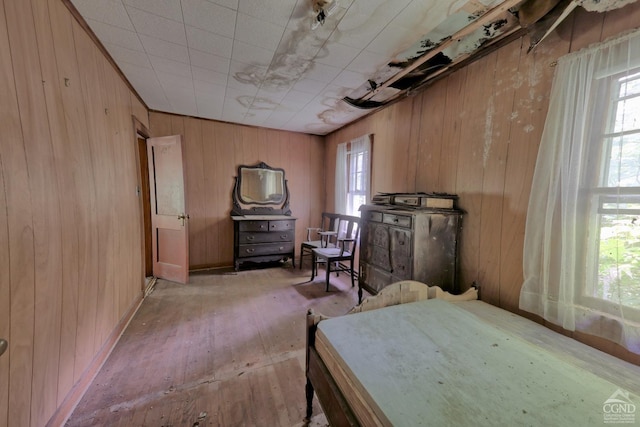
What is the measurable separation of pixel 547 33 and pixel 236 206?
3943 mm

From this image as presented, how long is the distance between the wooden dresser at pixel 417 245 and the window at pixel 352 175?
1.25 meters

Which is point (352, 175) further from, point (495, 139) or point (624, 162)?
point (624, 162)

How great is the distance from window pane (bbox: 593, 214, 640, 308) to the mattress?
0.32 metres

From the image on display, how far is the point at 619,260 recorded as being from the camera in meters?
1.20

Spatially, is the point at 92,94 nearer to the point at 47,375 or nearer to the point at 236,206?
the point at 47,375

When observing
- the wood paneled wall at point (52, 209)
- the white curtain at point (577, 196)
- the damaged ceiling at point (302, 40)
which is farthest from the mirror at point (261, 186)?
the white curtain at point (577, 196)

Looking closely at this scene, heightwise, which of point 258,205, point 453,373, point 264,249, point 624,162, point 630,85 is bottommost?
point 264,249

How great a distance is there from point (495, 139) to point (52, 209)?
9.27 feet

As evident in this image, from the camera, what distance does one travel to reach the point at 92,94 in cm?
172

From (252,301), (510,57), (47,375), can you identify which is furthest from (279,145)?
(47,375)

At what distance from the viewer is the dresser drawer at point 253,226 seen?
12.0 feet

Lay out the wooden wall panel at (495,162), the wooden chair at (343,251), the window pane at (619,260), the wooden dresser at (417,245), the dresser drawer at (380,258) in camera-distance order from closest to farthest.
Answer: the window pane at (619,260), the wooden wall panel at (495,162), the wooden dresser at (417,245), the dresser drawer at (380,258), the wooden chair at (343,251)

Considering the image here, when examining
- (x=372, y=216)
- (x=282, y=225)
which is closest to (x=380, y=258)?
(x=372, y=216)

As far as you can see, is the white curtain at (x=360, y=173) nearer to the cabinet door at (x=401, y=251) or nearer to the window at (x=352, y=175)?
the window at (x=352, y=175)
